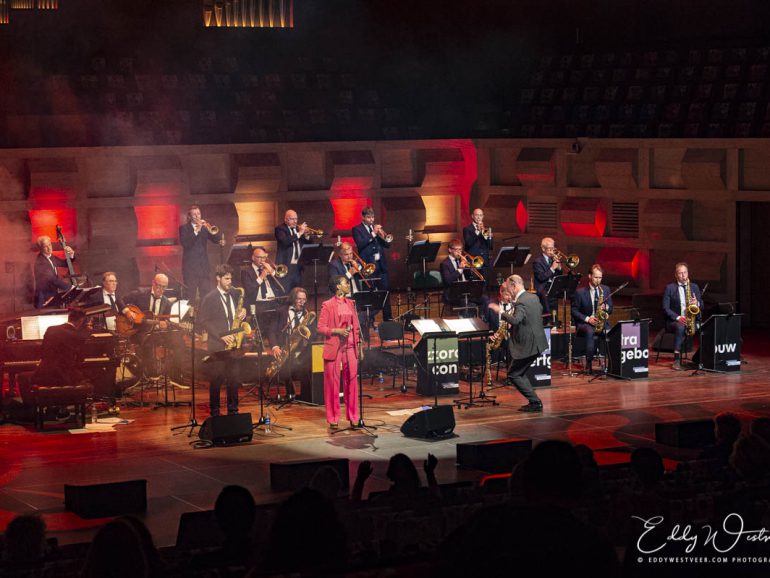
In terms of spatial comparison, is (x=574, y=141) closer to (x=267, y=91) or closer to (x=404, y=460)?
(x=267, y=91)

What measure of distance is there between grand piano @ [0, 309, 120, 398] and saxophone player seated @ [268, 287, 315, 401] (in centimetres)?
175

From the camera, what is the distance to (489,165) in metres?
21.3

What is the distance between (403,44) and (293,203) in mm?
3523

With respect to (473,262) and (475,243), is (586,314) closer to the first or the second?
(473,262)

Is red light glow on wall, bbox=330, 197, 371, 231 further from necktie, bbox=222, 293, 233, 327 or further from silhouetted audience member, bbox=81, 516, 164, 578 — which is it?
silhouetted audience member, bbox=81, 516, 164, 578

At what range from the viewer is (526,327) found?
1277 centimetres

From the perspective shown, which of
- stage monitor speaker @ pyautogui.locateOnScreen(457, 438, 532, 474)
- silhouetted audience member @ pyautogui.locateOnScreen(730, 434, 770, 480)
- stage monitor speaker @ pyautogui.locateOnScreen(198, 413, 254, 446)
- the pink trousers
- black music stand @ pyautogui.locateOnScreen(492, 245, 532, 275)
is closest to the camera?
silhouetted audience member @ pyautogui.locateOnScreen(730, 434, 770, 480)

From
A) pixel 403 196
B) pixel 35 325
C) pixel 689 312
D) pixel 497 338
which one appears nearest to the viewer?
pixel 35 325

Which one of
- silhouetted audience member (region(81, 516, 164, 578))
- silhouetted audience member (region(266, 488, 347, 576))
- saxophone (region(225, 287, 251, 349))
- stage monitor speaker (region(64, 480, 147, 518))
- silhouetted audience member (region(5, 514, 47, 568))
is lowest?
stage monitor speaker (region(64, 480, 147, 518))

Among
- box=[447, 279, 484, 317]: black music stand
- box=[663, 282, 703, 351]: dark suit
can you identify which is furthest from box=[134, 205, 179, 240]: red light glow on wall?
box=[663, 282, 703, 351]: dark suit

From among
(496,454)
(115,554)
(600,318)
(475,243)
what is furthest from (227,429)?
(115,554)

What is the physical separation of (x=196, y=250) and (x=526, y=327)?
6.07 m

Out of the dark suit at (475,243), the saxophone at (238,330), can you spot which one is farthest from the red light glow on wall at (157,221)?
the saxophone at (238,330)

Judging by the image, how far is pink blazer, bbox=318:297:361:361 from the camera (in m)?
12.1
